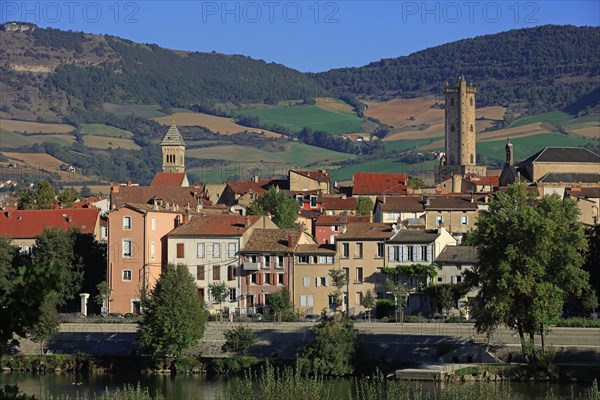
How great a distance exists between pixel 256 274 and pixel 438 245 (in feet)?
28.4

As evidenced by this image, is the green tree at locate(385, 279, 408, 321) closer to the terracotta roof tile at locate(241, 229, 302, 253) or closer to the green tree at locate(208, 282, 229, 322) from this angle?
the terracotta roof tile at locate(241, 229, 302, 253)

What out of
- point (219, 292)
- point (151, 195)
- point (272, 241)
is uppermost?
point (151, 195)

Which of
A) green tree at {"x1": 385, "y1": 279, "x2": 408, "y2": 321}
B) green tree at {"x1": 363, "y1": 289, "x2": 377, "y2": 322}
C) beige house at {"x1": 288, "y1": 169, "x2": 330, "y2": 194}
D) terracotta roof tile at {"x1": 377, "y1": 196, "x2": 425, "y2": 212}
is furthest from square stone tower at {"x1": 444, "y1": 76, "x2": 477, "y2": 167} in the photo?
green tree at {"x1": 363, "y1": 289, "x2": 377, "y2": 322}

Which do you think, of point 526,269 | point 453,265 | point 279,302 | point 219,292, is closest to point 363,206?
point 219,292

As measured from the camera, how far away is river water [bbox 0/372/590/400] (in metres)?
47.8

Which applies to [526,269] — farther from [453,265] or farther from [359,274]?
[359,274]

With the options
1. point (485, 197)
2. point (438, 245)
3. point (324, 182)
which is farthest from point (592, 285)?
point (324, 182)

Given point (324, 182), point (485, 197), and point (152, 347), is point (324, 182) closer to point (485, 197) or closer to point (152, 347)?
point (485, 197)

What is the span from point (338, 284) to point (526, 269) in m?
16.2

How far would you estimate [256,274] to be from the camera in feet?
227

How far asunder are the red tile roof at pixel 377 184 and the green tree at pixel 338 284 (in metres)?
47.4

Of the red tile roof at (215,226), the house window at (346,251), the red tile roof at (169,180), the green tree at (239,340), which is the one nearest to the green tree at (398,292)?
the house window at (346,251)

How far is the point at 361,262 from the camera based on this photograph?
68438 millimetres

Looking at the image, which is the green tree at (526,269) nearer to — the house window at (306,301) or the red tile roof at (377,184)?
the house window at (306,301)
